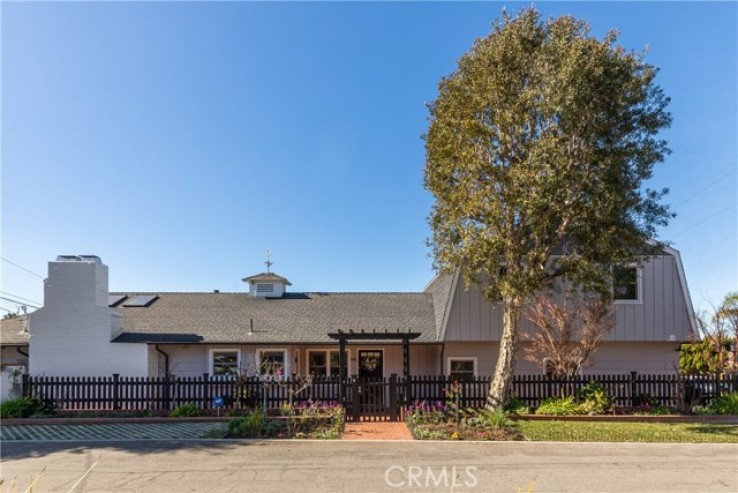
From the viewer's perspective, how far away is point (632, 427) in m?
11.6

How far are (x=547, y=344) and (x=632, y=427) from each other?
3555 mm

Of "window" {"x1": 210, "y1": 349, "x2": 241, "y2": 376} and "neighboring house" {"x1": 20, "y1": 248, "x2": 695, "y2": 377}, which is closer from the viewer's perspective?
"neighboring house" {"x1": 20, "y1": 248, "x2": 695, "y2": 377}

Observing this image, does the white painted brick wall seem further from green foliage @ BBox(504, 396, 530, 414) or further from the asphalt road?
green foliage @ BBox(504, 396, 530, 414)

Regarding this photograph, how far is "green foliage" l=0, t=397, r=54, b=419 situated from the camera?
41.3 feet

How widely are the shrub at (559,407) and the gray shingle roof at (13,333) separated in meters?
16.6

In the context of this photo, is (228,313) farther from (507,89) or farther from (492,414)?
(507,89)

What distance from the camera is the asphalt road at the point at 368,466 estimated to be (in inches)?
285

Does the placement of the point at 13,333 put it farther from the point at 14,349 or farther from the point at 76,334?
the point at 76,334

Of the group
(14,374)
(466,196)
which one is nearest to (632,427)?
(466,196)

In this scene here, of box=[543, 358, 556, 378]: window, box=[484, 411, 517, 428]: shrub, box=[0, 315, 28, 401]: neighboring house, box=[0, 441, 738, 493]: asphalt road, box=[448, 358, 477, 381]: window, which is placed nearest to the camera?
box=[0, 441, 738, 493]: asphalt road

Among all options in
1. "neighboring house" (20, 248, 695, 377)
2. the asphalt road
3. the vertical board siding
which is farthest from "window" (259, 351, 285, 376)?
the asphalt road

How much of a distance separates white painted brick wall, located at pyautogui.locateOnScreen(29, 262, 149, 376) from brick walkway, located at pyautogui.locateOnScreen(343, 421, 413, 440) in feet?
25.7

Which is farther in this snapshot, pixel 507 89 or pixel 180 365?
pixel 180 365

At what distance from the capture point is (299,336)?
1645 centimetres
